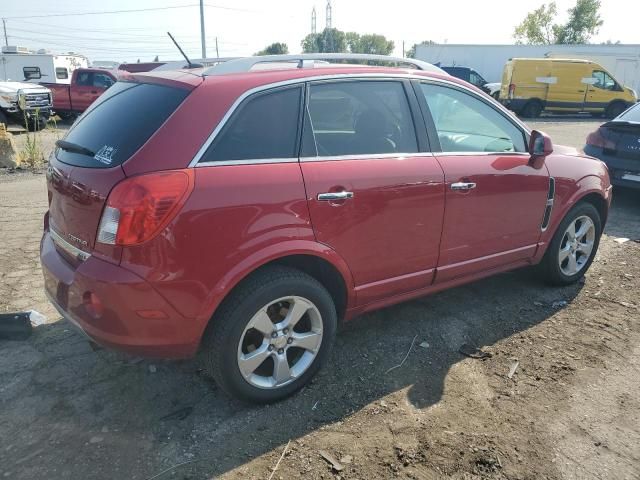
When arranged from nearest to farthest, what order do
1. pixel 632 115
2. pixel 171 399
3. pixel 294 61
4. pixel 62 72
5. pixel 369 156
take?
pixel 171 399 → pixel 369 156 → pixel 294 61 → pixel 632 115 → pixel 62 72

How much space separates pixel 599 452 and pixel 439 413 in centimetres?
78

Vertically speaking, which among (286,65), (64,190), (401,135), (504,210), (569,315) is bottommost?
(569,315)

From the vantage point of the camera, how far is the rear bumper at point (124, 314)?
2434 mm

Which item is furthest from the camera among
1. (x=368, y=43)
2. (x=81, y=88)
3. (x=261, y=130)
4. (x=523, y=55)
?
(x=368, y=43)

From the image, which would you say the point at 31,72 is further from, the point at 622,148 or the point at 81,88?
the point at 622,148

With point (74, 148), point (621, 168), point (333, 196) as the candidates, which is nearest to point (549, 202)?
point (333, 196)

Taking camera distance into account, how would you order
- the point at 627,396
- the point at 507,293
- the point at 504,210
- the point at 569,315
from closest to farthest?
the point at 627,396 < the point at 504,210 < the point at 569,315 < the point at 507,293

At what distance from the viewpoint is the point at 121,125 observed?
8.93 ft

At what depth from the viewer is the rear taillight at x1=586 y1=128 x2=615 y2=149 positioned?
731 cm

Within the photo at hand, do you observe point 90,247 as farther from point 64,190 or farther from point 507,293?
point 507,293

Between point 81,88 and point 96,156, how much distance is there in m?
17.7

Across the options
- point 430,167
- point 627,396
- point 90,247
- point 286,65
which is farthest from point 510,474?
point 286,65

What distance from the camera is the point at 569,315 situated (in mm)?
4121

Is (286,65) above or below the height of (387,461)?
above
